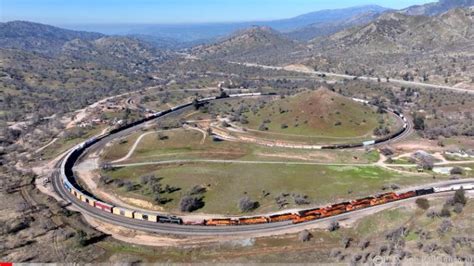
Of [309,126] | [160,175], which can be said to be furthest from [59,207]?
[309,126]

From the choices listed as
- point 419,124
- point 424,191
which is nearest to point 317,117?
point 419,124

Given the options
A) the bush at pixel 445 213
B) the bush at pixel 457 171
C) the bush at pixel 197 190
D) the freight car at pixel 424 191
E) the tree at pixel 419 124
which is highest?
the tree at pixel 419 124

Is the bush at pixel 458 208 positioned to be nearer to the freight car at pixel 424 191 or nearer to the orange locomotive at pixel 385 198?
the freight car at pixel 424 191

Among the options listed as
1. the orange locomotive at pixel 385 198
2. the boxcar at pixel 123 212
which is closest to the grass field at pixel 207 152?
the orange locomotive at pixel 385 198

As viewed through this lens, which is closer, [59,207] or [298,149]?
[59,207]

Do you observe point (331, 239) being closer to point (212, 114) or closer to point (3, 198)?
point (3, 198)

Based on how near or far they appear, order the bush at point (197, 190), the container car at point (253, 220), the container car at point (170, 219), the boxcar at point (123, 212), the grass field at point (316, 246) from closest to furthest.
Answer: the grass field at point (316, 246) < the container car at point (253, 220) < the container car at point (170, 219) < the boxcar at point (123, 212) < the bush at point (197, 190)
